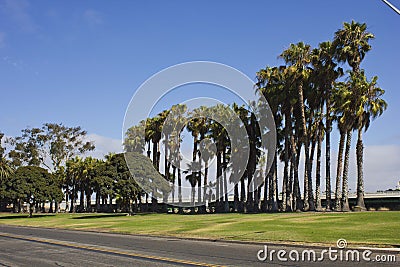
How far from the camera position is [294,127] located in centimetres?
5600

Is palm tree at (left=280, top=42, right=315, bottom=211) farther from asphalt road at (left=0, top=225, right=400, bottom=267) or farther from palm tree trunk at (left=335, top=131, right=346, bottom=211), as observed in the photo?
asphalt road at (left=0, top=225, right=400, bottom=267)

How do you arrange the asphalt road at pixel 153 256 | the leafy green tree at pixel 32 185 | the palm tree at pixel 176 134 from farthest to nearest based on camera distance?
the palm tree at pixel 176 134 < the leafy green tree at pixel 32 185 < the asphalt road at pixel 153 256

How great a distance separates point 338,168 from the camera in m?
45.8

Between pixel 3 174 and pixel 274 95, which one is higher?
pixel 274 95

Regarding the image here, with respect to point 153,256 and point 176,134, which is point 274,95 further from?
point 153,256

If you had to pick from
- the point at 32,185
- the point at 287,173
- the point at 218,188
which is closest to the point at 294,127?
the point at 287,173

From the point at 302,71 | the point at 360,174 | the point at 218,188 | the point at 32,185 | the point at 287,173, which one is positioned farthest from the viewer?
the point at 218,188

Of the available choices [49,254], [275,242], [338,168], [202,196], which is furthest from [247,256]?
[202,196]

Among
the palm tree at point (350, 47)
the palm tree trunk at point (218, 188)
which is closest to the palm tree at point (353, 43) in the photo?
the palm tree at point (350, 47)

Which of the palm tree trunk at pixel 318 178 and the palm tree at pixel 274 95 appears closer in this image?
the palm tree trunk at pixel 318 178

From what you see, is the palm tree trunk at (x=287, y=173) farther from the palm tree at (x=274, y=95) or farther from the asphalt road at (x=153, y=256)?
the asphalt road at (x=153, y=256)

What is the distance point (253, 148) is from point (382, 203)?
54.2ft

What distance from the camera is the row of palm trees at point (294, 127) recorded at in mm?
44281

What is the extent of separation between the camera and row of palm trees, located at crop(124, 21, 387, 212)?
44.3 m
